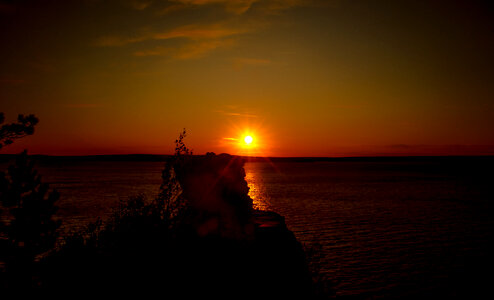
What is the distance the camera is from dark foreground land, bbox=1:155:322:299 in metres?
17.3

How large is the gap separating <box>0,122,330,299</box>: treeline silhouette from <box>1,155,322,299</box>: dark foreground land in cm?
5

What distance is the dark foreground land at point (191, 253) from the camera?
1730 centimetres

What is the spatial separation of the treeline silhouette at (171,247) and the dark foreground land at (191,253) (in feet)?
0.15

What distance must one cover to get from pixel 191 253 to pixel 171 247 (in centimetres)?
106

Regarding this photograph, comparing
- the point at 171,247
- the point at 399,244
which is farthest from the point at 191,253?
the point at 399,244

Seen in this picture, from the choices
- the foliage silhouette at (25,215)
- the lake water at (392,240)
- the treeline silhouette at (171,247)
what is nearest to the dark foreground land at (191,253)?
the treeline silhouette at (171,247)

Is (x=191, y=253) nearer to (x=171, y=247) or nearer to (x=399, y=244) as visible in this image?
(x=171, y=247)

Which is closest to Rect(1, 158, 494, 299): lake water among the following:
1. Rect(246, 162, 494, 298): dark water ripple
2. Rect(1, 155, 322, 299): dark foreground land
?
Rect(246, 162, 494, 298): dark water ripple

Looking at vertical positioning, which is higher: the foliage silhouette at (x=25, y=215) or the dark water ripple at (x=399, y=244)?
the foliage silhouette at (x=25, y=215)

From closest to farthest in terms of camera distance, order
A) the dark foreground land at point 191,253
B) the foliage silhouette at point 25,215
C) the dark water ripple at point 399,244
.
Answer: the dark foreground land at point 191,253
the foliage silhouette at point 25,215
the dark water ripple at point 399,244

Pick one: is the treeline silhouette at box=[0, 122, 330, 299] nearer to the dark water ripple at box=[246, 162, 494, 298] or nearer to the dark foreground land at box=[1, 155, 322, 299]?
the dark foreground land at box=[1, 155, 322, 299]

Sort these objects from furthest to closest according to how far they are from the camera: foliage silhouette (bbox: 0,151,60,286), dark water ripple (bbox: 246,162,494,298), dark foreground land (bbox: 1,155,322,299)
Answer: dark water ripple (bbox: 246,162,494,298) < foliage silhouette (bbox: 0,151,60,286) < dark foreground land (bbox: 1,155,322,299)

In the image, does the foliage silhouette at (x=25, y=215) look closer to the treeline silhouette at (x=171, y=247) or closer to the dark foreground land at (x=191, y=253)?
the treeline silhouette at (x=171, y=247)

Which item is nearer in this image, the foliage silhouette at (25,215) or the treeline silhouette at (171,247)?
the treeline silhouette at (171,247)
